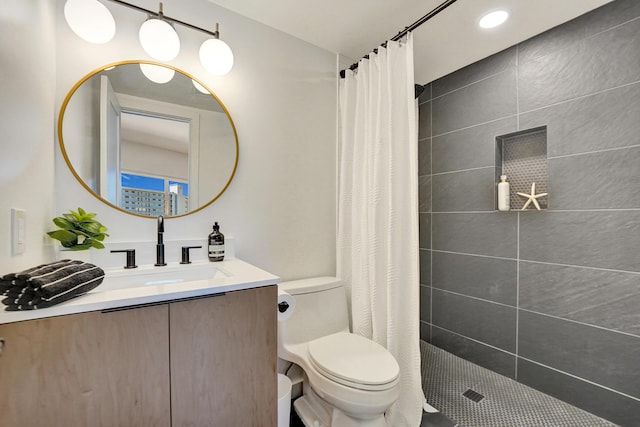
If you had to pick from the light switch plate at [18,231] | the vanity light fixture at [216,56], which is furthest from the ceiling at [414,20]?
the light switch plate at [18,231]

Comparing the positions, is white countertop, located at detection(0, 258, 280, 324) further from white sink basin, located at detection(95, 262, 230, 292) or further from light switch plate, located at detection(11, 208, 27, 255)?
light switch plate, located at detection(11, 208, 27, 255)

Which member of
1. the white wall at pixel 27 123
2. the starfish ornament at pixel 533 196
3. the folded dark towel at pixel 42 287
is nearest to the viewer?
the folded dark towel at pixel 42 287

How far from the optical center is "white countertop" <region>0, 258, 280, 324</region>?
70cm

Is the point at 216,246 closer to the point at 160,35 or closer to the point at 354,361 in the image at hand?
the point at 354,361

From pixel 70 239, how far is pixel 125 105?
67cm

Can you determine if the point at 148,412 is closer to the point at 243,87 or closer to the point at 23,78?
the point at 23,78

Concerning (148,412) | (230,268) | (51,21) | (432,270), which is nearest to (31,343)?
(148,412)

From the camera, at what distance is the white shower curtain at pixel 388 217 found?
1.45 m

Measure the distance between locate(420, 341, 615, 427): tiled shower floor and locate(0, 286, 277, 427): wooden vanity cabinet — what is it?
1105 millimetres

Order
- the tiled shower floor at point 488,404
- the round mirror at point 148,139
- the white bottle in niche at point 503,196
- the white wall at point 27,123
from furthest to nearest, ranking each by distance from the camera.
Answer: the white bottle in niche at point 503,196, the tiled shower floor at point 488,404, the round mirror at point 148,139, the white wall at point 27,123

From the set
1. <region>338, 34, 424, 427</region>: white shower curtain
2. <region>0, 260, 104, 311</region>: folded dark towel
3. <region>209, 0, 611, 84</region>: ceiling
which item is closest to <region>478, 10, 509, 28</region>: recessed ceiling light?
<region>209, 0, 611, 84</region>: ceiling

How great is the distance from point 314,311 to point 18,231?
128cm

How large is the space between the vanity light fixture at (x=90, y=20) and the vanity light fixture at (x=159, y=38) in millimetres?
122

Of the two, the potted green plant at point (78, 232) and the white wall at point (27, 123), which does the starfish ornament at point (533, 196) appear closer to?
the potted green plant at point (78, 232)
